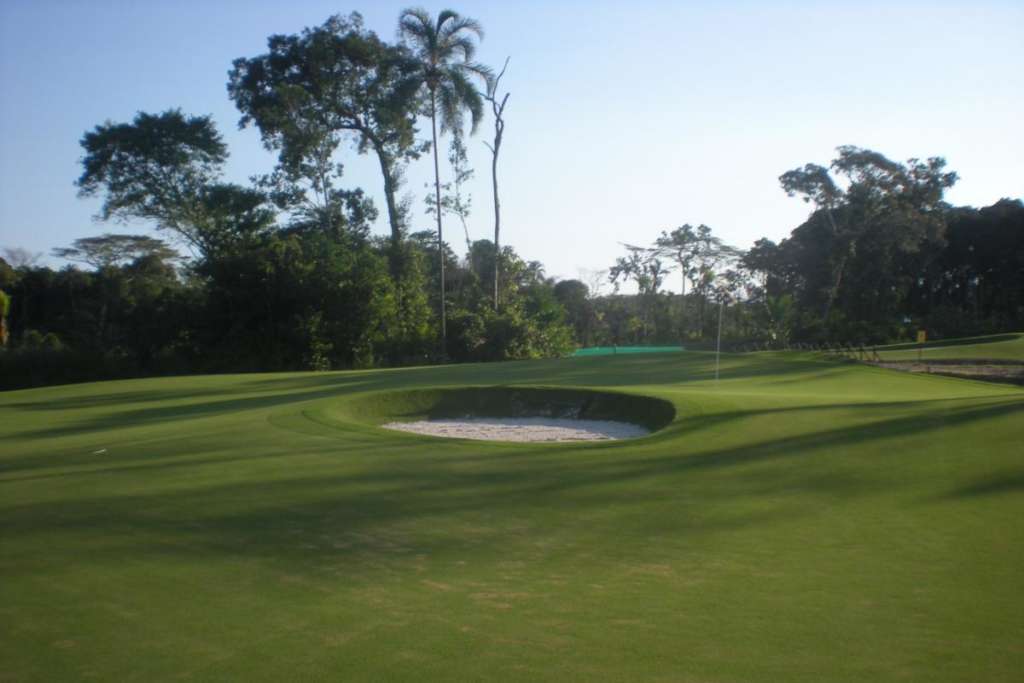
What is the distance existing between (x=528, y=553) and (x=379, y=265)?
100 ft

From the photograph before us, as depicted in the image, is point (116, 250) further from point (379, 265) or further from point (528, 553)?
point (528, 553)

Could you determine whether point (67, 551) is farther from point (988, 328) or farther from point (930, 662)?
point (988, 328)

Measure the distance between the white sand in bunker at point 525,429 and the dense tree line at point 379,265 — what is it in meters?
17.9

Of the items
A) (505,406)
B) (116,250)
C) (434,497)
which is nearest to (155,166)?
(116,250)

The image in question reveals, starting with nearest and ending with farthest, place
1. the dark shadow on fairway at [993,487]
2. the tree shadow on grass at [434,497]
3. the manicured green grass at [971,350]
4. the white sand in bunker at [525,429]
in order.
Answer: the tree shadow on grass at [434,497]
the dark shadow on fairway at [993,487]
the white sand in bunker at [525,429]
the manicured green grass at [971,350]

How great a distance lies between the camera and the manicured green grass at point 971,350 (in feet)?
92.7

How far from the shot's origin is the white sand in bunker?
49.3 ft

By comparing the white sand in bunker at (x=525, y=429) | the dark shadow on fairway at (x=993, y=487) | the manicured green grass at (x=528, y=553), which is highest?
the dark shadow on fairway at (x=993, y=487)

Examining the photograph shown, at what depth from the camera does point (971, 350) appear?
101ft

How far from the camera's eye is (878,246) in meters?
46.2

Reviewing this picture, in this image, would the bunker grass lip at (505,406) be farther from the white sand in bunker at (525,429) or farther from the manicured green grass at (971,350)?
the manicured green grass at (971,350)

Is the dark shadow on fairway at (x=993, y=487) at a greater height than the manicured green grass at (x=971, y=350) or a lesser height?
lesser

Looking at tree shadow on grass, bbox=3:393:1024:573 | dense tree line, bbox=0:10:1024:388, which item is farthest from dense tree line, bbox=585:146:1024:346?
tree shadow on grass, bbox=3:393:1024:573

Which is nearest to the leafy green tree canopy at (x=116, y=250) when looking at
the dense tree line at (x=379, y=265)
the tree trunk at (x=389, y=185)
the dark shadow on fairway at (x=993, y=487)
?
the dense tree line at (x=379, y=265)
